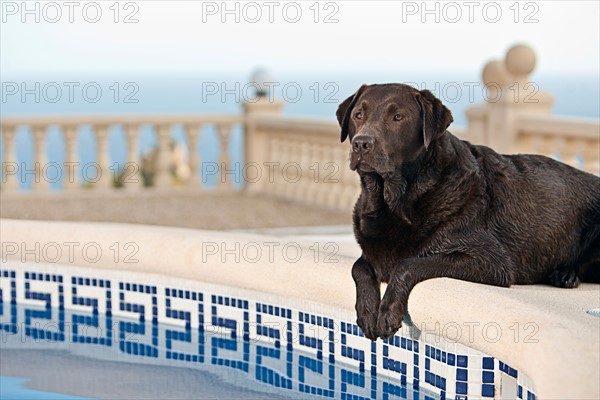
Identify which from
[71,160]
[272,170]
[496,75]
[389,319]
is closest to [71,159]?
[71,160]

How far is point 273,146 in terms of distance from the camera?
11.7 metres

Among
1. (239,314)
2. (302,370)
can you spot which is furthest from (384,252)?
(239,314)

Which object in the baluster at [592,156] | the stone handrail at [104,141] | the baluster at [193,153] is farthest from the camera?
the baluster at [193,153]

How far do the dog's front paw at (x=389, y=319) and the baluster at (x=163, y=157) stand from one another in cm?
816

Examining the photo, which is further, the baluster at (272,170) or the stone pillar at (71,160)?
the baluster at (272,170)

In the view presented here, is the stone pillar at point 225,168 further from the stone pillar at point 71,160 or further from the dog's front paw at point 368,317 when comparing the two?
the dog's front paw at point 368,317

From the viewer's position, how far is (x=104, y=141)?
1147 cm

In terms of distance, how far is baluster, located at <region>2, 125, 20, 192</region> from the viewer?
11.0m

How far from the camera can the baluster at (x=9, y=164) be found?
36.1ft

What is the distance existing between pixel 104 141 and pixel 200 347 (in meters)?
6.96

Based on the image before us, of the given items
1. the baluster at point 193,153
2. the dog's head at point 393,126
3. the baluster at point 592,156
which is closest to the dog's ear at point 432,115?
the dog's head at point 393,126

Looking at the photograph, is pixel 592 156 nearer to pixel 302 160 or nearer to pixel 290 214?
pixel 290 214

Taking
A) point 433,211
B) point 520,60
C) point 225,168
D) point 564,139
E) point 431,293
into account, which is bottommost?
point 225,168

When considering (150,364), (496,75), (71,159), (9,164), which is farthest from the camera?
(71,159)
